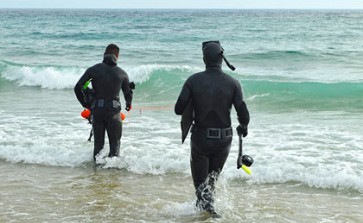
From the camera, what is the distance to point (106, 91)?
26.1 ft

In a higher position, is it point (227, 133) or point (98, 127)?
point (227, 133)

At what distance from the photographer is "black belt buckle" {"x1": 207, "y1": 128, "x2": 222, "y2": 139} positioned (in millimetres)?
5840

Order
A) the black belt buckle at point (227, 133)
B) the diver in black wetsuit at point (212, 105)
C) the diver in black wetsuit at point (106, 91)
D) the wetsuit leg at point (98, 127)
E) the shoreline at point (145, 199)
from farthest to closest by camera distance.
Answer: the wetsuit leg at point (98, 127) → the diver in black wetsuit at point (106, 91) → the shoreline at point (145, 199) → the black belt buckle at point (227, 133) → the diver in black wetsuit at point (212, 105)

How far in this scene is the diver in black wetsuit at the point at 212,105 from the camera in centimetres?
577

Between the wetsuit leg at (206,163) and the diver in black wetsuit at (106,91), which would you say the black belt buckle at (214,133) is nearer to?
the wetsuit leg at (206,163)

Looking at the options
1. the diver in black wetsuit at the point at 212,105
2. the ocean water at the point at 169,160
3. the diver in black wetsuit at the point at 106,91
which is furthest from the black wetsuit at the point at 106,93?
the diver in black wetsuit at the point at 212,105

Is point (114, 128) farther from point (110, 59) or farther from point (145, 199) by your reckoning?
point (145, 199)

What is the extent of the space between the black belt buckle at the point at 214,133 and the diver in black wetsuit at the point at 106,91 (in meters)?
2.50

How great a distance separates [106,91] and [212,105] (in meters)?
2.57

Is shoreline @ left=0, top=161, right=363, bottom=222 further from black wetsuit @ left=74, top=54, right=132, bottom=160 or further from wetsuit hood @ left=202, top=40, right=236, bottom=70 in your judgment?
wetsuit hood @ left=202, top=40, right=236, bottom=70

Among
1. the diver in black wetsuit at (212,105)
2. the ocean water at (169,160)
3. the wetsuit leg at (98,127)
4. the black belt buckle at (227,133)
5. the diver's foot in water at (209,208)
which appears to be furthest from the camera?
the wetsuit leg at (98,127)

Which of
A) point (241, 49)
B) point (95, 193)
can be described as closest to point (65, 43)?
point (241, 49)

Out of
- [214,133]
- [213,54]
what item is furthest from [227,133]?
[213,54]

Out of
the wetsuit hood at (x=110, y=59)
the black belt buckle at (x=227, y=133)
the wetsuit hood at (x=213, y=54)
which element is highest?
the wetsuit hood at (x=213, y=54)
